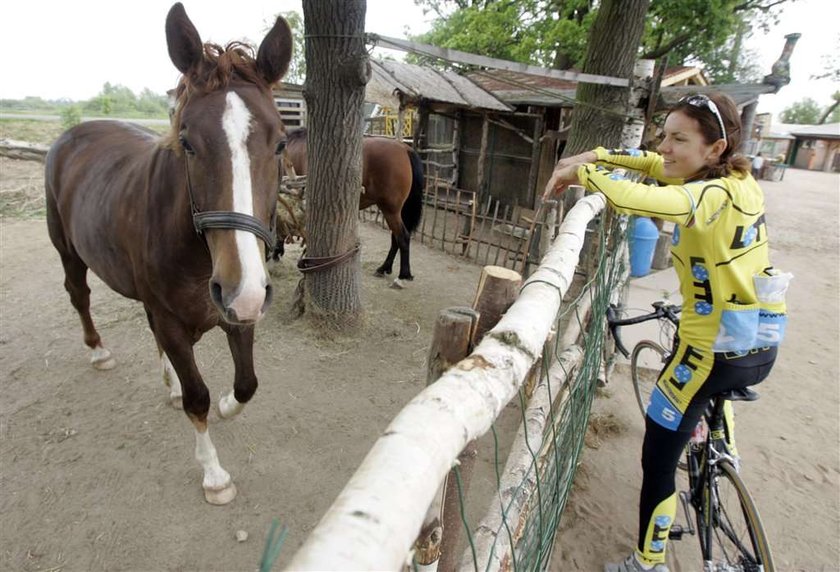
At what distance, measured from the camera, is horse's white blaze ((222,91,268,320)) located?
4.84 ft

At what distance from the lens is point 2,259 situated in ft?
18.3

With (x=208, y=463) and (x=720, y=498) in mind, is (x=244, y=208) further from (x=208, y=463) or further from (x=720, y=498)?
(x=720, y=498)

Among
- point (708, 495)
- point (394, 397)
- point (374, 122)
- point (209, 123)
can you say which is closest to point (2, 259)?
point (394, 397)

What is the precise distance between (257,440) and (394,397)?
103cm

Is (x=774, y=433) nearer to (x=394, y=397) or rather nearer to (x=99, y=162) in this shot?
(x=394, y=397)

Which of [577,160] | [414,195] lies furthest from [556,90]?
[577,160]

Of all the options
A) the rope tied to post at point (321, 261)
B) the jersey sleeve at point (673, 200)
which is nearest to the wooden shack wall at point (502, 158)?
the rope tied to post at point (321, 261)

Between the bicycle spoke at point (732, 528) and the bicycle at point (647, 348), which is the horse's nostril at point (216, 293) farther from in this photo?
the bicycle spoke at point (732, 528)

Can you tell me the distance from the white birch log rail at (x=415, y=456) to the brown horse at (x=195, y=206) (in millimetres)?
959

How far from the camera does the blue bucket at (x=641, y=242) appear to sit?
14.4ft

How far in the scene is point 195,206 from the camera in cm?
169

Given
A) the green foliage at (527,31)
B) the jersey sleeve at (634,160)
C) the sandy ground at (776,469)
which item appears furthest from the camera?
the green foliage at (527,31)

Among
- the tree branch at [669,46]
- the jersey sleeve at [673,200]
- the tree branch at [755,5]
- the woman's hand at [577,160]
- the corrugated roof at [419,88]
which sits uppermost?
the tree branch at [755,5]

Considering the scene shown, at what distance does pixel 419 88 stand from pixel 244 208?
23.0ft
